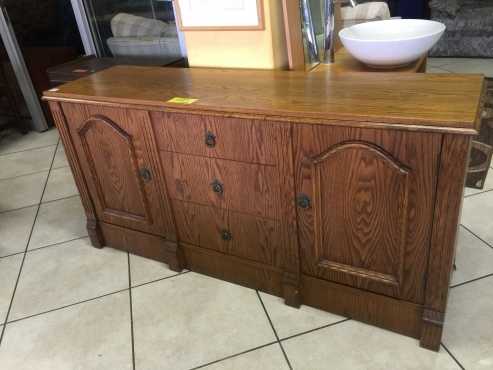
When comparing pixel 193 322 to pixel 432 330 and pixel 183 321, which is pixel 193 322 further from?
pixel 432 330

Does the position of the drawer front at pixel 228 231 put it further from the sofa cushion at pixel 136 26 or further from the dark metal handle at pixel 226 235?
the sofa cushion at pixel 136 26

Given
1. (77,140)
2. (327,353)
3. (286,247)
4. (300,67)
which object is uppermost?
(300,67)

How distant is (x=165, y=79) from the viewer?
168 cm

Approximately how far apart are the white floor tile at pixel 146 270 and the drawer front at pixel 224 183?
0.38 meters

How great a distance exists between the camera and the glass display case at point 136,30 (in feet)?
8.48

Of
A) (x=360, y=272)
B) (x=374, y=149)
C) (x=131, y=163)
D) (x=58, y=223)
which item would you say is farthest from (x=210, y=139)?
(x=58, y=223)

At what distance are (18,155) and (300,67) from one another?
8.19 feet

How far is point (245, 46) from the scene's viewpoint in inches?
64.3

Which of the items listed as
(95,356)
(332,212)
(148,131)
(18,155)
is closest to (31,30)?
(18,155)

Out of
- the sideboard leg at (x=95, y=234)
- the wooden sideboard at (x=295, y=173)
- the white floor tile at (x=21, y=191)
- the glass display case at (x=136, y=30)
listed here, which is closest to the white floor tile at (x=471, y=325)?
the wooden sideboard at (x=295, y=173)

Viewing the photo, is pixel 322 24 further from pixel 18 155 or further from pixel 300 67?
pixel 18 155

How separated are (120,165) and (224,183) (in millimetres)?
488

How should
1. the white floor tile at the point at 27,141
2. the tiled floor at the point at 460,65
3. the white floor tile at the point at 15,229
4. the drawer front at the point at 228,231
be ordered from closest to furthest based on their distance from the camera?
1. the drawer front at the point at 228,231
2. the white floor tile at the point at 15,229
3. the white floor tile at the point at 27,141
4. the tiled floor at the point at 460,65

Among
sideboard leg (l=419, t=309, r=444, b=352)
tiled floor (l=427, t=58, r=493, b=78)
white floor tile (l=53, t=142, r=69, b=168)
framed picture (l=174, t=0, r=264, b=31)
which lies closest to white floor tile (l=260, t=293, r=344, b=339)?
sideboard leg (l=419, t=309, r=444, b=352)
